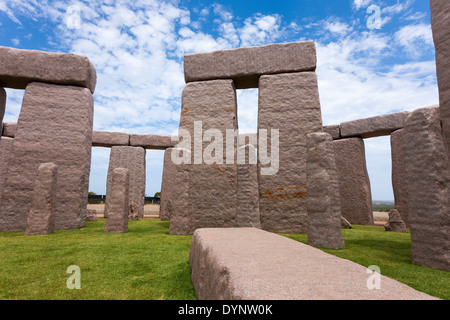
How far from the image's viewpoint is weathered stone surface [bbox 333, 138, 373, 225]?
7.46 m

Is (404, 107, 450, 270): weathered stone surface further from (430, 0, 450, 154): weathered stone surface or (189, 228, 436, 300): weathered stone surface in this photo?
(189, 228, 436, 300): weathered stone surface

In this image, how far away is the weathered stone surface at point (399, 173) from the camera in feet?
23.6

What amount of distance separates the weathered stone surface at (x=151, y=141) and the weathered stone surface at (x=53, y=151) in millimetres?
4155

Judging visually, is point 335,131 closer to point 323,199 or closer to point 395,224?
point 395,224

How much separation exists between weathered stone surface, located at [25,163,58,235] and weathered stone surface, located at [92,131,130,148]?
16.8ft

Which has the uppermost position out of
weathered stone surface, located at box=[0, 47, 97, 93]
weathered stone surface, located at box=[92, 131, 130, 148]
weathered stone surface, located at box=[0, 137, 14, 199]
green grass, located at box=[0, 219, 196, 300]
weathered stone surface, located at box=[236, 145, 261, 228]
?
weathered stone surface, located at box=[0, 47, 97, 93]

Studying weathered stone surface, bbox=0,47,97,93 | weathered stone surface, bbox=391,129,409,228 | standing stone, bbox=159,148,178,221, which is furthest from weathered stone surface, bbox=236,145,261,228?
standing stone, bbox=159,148,178,221

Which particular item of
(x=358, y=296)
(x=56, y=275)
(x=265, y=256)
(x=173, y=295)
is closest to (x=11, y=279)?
(x=56, y=275)

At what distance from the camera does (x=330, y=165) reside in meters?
3.54

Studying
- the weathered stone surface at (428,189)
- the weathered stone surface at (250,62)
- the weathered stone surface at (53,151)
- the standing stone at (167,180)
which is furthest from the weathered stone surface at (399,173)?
the weathered stone surface at (53,151)

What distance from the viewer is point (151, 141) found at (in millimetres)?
Result: 10094

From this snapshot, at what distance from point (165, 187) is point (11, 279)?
7.57 meters

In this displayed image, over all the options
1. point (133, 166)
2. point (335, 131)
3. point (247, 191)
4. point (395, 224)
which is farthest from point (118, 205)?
point (335, 131)

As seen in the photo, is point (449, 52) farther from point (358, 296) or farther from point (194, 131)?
point (194, 131)
